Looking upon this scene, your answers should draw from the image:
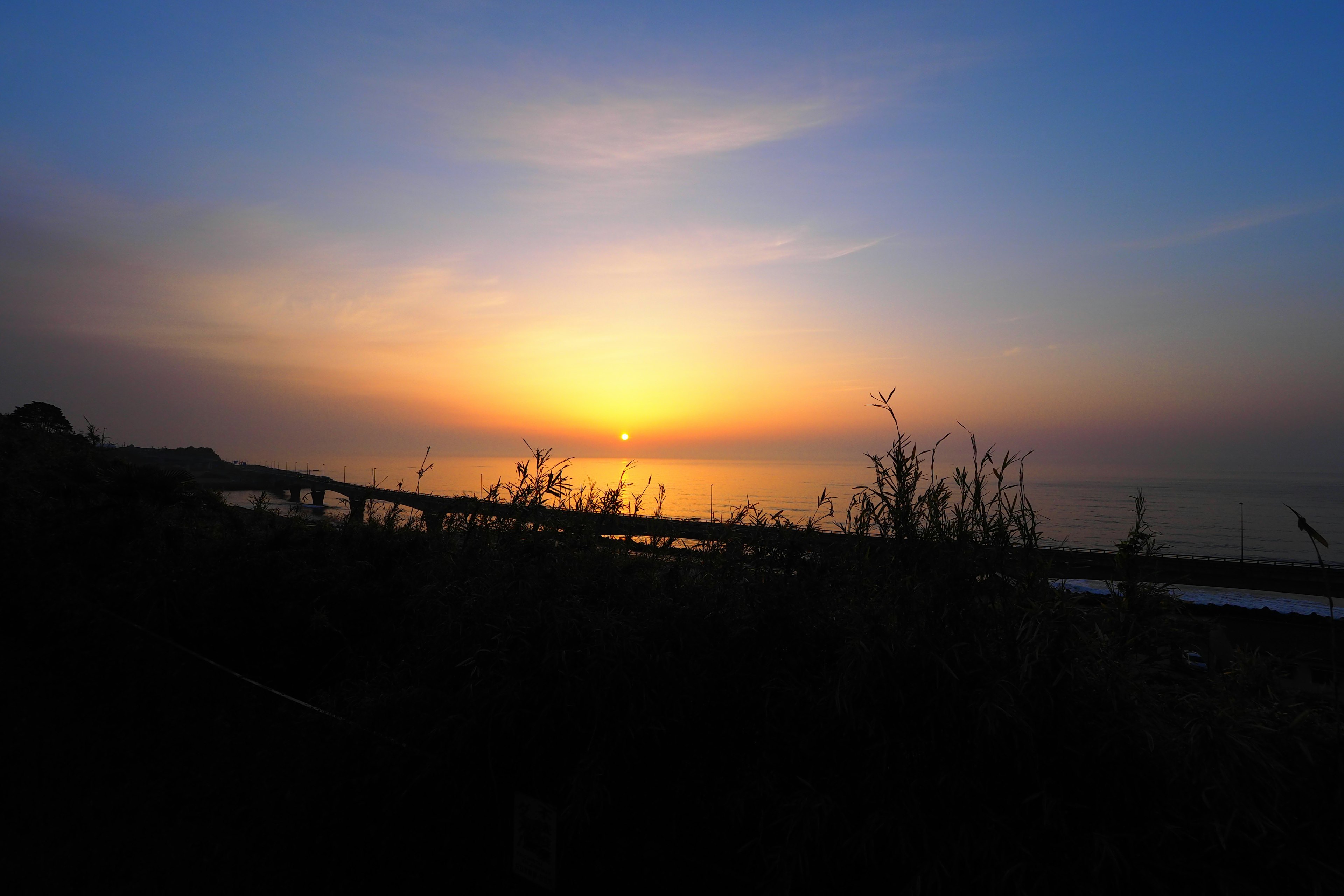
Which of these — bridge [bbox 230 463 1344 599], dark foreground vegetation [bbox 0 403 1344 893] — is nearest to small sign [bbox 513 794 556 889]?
dark foreground vegetation [bbox 0 403 1344 893]

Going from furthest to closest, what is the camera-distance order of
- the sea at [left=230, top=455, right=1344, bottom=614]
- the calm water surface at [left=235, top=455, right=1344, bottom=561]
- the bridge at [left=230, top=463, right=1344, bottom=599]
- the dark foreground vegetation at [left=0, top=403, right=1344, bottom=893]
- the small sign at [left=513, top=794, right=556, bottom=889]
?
1. the calm water surface at [left=235, top=455, right=1344, bottom=561]
2. the sea at [left=230, top=455, right=1344, bottom=614]
3. the bridge at [left=230, top=463, right=1344, bottom=599]
4. the small sign at [left=513, top=794, right=556, bottom=889]
5. the dark foreground vegetation at [left=0, top=403, right=1344, bottom=893]

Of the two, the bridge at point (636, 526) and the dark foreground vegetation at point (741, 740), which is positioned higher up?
the bridge at point (636, 526)

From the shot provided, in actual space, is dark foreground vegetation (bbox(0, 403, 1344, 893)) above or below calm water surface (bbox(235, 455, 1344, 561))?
below

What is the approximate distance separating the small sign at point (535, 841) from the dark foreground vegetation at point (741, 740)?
138 millimetres

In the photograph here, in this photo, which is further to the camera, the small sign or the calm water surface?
the calm water surface

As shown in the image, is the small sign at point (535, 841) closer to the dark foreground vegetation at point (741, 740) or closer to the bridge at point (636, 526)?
the dark foreground vegetation at point (741, 740)

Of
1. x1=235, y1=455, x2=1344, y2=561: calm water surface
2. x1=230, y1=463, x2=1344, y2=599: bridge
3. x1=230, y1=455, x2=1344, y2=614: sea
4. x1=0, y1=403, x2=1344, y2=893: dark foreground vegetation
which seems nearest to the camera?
x1=0, y1=403, x2=1344, y2=893: dark foreground vegetation

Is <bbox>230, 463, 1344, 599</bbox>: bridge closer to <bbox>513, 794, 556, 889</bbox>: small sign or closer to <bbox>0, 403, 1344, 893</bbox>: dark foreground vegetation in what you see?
<bbox>0, 403, 1344, 893</bbox>: dark foreground vegetation

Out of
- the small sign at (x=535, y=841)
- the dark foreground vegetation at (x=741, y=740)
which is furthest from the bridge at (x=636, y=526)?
the small sign at (x=535, y=841)

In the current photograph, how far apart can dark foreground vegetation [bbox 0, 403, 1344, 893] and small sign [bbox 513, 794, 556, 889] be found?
138 millimetres

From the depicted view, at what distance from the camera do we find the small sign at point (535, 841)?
8.69ft

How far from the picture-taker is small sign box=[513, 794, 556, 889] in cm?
265

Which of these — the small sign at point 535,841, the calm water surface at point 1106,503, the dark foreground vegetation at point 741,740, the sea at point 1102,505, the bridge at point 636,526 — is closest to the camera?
the dark foreground vegetation at point 741,740

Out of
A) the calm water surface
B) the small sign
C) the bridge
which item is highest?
the calm water surface
